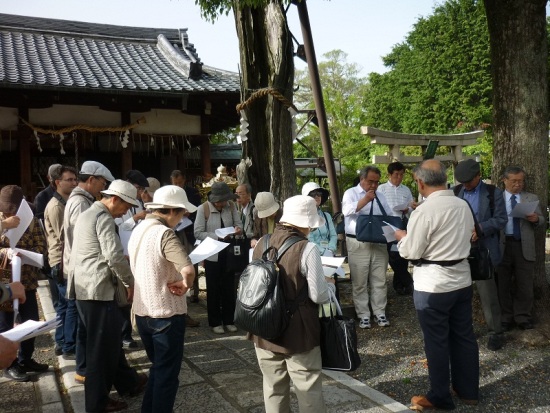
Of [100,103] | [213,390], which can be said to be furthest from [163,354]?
[100,103]

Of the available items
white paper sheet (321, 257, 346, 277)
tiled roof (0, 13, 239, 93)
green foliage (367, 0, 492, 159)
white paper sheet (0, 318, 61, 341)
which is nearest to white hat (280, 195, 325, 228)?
white paper sheet (321, 257, 346, 277)

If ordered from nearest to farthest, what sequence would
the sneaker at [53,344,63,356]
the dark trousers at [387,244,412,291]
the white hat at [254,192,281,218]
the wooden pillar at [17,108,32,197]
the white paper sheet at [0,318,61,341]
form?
the white paper sheet at [0,318,61,341]
the white hat at [254,192,281,218]
the sneaker at [53,344,63,356]
the dark trousers at [387,244,412,291]
the wooden pillar at [17,108,32,197]

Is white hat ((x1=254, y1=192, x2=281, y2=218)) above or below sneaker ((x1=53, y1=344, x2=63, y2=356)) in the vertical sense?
above

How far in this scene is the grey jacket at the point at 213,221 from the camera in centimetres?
587

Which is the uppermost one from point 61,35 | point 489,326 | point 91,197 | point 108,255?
point 61,35

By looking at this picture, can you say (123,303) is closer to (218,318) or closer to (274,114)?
(218,318)

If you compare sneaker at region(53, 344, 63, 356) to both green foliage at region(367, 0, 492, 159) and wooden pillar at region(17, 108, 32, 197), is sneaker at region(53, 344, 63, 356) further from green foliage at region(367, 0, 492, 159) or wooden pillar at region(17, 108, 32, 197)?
green foliage at region(367, 0, 492, 159)

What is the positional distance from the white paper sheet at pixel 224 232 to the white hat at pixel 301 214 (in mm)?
2710

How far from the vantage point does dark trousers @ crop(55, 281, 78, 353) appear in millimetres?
4822

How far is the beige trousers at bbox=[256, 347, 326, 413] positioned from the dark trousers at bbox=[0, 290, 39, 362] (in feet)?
8.54

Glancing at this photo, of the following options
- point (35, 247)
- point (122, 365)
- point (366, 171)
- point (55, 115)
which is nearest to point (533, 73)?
point (366, 171)

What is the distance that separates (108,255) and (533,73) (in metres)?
4.84

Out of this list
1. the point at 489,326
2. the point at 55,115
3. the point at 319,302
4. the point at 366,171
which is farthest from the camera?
the point at 55,115

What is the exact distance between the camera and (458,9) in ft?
98.2
